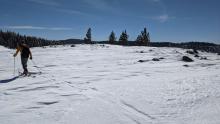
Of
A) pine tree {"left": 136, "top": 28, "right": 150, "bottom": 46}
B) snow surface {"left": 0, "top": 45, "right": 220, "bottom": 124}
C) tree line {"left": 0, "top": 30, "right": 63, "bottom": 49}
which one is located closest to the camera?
snow surface {"left": 0, "top": 45, "right": 220, "bottom": 124}

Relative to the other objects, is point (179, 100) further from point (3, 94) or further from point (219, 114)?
point (3, 94)

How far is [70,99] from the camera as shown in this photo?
7.48m

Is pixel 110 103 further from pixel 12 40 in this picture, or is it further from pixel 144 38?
pixel 12 40

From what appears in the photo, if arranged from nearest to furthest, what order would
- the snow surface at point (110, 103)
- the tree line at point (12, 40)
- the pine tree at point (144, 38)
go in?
the snow surface at point (110, 103) → the pine tree at point (144, 38) → the tree line at point (12, 40)

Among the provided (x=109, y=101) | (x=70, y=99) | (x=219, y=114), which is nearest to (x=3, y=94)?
(x=70, y=99)

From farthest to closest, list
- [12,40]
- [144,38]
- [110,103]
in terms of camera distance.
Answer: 1. [12,40]
2. [144,38]
3. [110,103]

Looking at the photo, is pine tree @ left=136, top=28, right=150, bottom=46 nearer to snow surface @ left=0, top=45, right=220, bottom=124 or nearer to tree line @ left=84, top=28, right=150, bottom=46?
tree line @ left=84, top=28, right=150, bottom=46

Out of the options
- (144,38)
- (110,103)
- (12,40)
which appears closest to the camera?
(110,103)

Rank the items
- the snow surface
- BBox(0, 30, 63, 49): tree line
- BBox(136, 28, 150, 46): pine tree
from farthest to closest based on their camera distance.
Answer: BBox(0, 30, 63, 49): tree line < BBox(136, 28, 150, 46): pine tree < the snow surface

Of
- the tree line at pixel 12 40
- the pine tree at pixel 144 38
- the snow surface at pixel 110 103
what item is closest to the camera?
the snow surface at pixel 110 103

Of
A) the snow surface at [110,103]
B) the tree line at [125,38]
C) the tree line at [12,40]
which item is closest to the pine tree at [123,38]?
the tree line at [125,38]

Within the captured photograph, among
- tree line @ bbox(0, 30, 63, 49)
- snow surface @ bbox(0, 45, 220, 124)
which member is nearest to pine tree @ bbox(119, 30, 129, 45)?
tree line @ bbox(0, 30, 63, 49)

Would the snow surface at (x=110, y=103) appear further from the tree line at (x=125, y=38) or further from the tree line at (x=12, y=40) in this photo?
the tree line at (x=12, y=40)

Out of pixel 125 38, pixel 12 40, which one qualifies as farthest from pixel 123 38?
pixel 12 40
